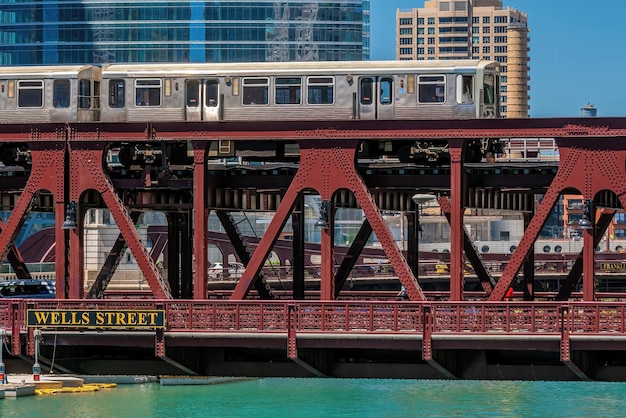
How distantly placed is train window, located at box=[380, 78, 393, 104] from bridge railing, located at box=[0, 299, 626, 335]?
6.37m

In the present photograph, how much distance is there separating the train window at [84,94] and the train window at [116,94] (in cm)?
108

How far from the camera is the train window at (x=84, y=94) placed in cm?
5359

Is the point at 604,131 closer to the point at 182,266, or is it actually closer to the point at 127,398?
the point at 182,266

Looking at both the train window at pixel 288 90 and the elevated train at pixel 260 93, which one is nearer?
the elevated train at pixel 260 93

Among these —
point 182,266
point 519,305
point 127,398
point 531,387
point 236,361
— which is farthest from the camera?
point 531,387

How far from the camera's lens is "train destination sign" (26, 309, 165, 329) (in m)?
48.5

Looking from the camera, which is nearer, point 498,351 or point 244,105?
point 498,351

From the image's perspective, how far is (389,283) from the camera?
127188 millimetres

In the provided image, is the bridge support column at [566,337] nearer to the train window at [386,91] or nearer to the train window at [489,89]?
the train window at [489,89]

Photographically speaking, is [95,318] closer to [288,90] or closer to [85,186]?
[85,186]

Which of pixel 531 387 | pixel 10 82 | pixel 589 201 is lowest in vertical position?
pixel 531 387

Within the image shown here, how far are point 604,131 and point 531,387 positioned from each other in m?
54.8

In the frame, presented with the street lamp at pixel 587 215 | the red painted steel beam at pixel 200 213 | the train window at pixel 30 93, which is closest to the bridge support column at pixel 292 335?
the red painted steel beam at pixel 200 213

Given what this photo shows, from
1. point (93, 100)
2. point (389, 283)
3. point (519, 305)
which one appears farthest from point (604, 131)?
point (389, 283)
